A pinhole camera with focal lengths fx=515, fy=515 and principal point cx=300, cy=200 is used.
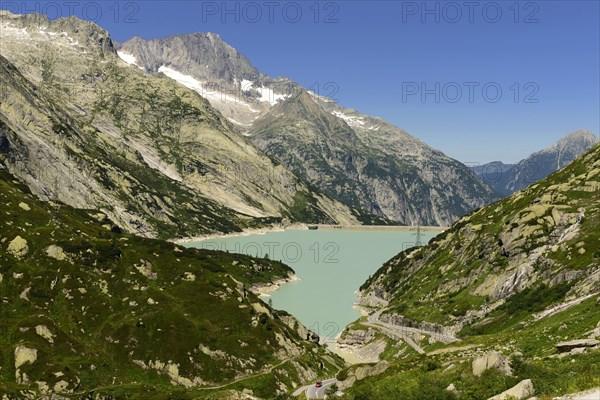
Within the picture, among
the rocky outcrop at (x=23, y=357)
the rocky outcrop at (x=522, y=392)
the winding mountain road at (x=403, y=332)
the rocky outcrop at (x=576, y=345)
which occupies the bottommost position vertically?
the winding mountain road at (x=403, y=332)

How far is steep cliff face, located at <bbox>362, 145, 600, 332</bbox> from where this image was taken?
116 m

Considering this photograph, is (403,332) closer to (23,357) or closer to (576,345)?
(23,357)

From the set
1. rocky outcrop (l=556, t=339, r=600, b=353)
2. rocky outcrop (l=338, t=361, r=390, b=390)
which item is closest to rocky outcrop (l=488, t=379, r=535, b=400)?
rocky outcrop (l=556, t=339, r=600, b=353)

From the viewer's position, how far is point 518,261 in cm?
14038

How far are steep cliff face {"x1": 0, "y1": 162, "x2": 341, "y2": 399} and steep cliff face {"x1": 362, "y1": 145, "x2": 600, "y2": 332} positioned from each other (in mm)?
37994

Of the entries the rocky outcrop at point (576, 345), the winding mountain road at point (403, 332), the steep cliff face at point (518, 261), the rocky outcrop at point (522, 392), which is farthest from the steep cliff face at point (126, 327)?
the rocky outcrop at point (522, 392)

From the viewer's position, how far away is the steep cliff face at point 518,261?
4574 inches

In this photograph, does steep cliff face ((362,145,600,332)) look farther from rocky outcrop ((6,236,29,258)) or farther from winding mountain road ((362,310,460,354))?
rocky outcrop ((6,236,29,258))

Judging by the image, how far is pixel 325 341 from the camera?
164 m

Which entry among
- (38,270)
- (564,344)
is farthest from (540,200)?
(38,270)

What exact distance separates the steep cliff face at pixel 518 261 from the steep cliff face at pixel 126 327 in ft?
125

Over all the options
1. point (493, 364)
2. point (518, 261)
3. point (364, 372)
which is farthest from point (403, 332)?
point (493, 364)

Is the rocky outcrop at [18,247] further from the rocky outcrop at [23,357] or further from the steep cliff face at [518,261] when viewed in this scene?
the steep cliff face at [518,261]

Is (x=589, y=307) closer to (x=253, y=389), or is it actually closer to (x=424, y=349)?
(x=424, y=349)
